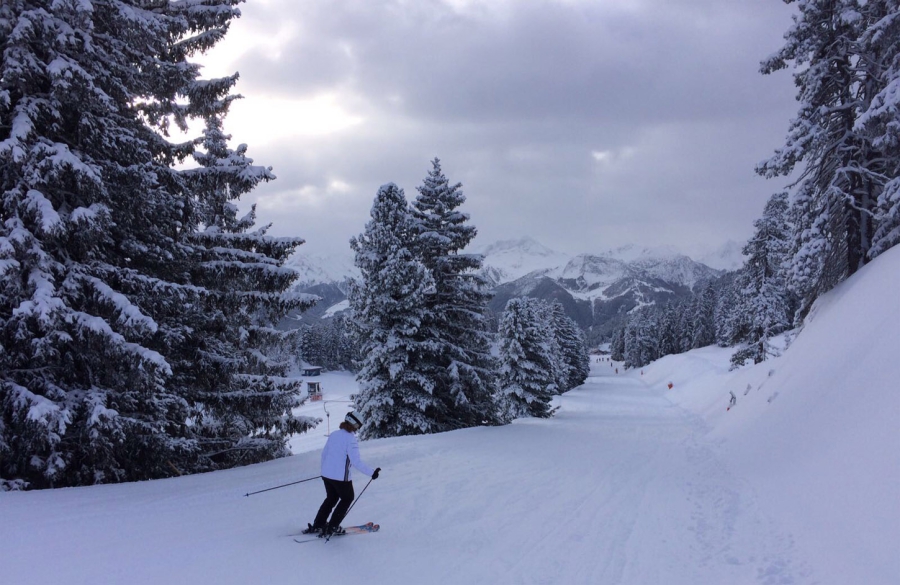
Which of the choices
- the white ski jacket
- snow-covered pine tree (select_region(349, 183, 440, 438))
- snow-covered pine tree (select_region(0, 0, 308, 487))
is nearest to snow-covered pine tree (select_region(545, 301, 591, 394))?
snow-covered pine tree (select_region(349, 183, 440, 438))

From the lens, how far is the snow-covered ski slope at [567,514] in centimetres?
547

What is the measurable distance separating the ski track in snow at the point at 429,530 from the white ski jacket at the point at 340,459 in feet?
2.92

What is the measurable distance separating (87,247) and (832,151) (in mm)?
20175

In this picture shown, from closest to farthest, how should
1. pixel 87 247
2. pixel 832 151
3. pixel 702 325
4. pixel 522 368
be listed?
pixel 87 247
pixel 832 151
pixel 522 368
pixel 702 325

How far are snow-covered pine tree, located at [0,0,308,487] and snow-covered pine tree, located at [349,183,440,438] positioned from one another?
8.08 metres

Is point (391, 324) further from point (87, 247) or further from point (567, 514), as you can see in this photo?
point (567, 514)

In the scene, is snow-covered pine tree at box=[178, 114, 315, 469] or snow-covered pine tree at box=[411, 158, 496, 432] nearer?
snow-covered pine tree at box=[178, 114, 315, 469]

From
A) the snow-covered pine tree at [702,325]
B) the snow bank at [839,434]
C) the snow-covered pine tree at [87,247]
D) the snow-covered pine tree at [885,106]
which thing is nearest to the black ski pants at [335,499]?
the snow-covered pine tree at [87,247]

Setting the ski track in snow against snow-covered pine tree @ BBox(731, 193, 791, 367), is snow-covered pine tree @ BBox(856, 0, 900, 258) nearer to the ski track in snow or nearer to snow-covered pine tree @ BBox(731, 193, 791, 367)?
the ski track in snow

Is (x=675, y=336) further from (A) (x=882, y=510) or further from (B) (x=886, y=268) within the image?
(A) (x=882, y=510)

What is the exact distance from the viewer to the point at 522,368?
3008 cm

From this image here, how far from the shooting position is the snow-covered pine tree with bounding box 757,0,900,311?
1456cm

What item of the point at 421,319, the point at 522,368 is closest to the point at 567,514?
the point at 421,319

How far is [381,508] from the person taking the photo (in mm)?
8141
